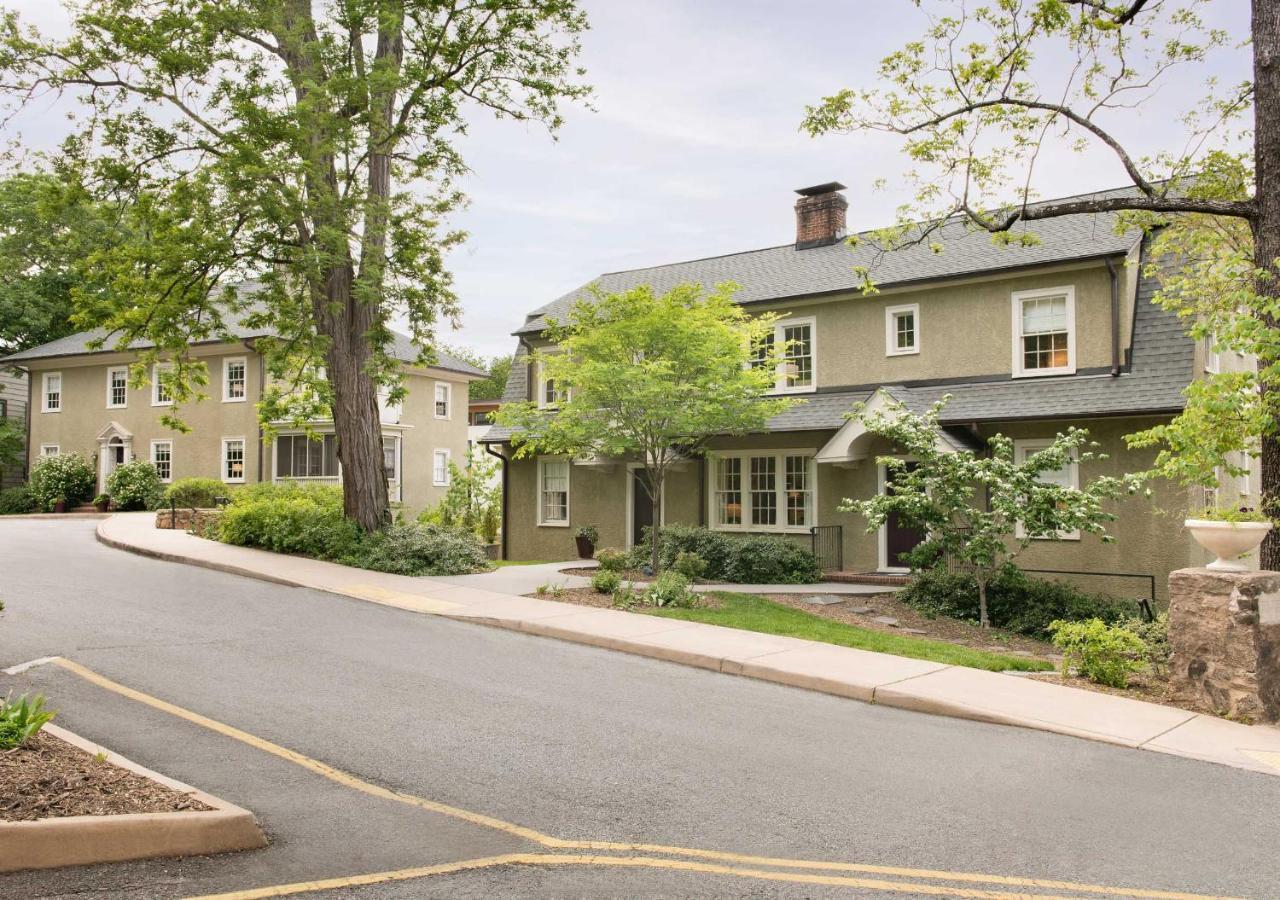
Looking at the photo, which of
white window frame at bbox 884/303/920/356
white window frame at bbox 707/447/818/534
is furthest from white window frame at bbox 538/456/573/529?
white window frame at bbox 884/303/920/356

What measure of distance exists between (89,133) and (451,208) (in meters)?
6.81

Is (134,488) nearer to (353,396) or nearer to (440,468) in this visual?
(440,468)

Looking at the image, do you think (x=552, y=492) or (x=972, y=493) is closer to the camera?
(x=972, y=493)

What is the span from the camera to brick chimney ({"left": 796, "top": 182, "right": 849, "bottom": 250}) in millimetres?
23250

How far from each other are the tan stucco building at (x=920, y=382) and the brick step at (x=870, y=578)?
429 mm

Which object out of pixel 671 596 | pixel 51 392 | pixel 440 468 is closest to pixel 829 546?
pixel 671 596

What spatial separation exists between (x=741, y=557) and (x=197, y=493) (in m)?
19.4

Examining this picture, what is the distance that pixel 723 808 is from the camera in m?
5.57

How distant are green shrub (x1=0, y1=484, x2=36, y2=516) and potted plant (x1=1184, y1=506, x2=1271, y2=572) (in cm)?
3845

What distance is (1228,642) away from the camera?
840 centimetres

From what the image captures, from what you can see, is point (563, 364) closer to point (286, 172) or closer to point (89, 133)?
point (286, 172)

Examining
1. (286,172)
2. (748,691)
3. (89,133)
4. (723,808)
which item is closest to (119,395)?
(89,133)

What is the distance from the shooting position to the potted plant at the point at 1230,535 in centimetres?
864

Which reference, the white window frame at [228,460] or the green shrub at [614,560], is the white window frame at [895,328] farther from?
the white window frame at [228,460]
